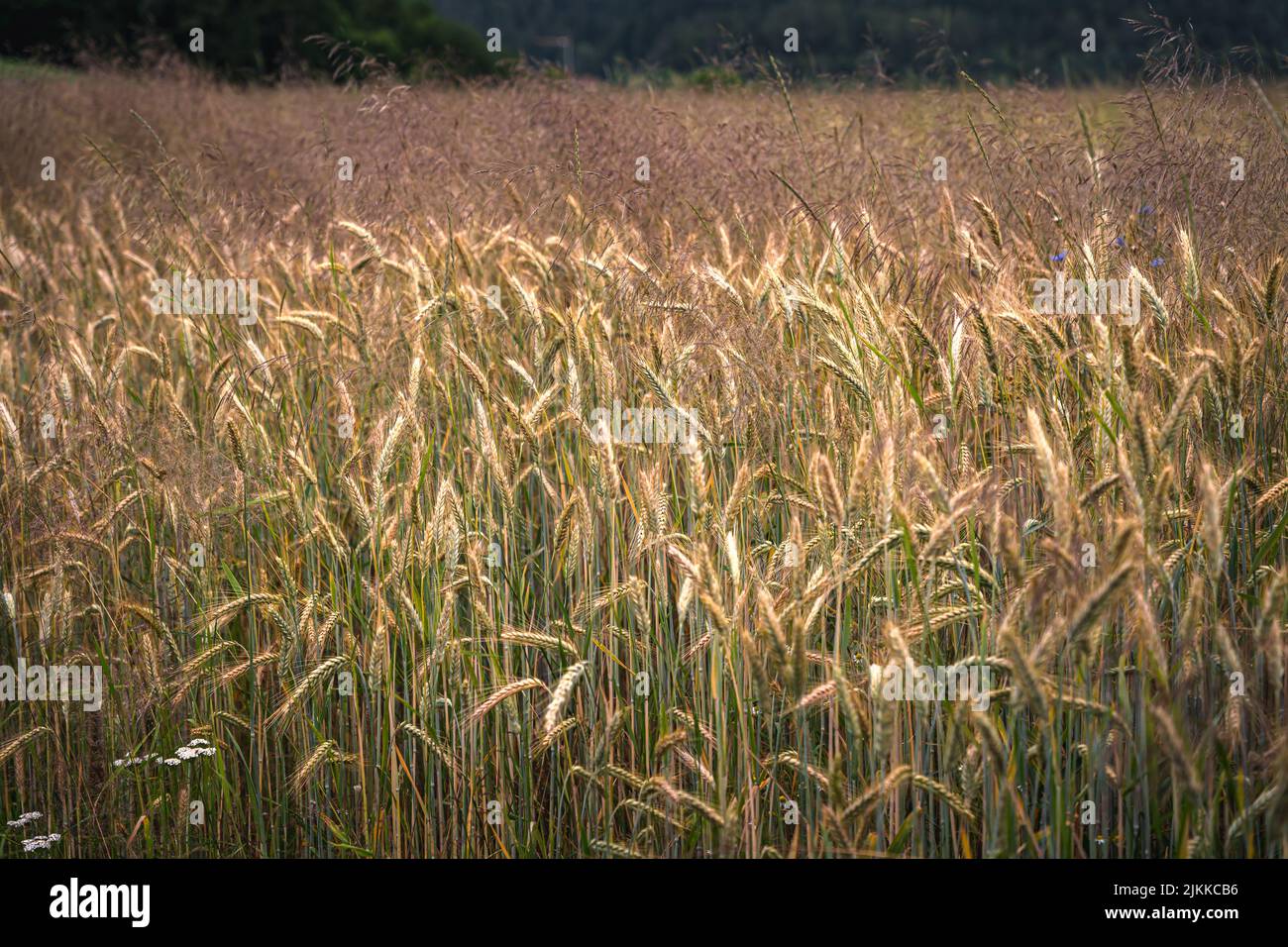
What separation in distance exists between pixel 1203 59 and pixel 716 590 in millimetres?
2288

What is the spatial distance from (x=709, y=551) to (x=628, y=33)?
1192 inches

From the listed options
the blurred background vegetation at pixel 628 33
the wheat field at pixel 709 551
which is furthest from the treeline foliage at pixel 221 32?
the wheat field at pixel 709 551

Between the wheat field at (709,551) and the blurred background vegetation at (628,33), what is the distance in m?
1.24

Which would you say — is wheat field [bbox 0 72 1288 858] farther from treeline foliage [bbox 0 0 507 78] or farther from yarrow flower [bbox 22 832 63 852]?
treeline foliage [bbox 0 0 507 78]

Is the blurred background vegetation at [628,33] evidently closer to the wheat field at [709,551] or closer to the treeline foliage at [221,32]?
the treeline foliage at [221,32]

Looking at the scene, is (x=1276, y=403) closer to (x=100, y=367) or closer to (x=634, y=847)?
(x=634, y=847)

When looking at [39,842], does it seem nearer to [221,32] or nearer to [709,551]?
[709,551]

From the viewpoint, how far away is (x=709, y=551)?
203 centimetres

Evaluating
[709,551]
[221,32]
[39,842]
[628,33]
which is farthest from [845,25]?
[39,842]

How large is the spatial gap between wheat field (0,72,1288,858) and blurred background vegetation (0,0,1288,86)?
1243 millimetres

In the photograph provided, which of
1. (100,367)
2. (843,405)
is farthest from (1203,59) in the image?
(100,367)

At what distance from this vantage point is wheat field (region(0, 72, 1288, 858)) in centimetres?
164

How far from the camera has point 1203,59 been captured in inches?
111

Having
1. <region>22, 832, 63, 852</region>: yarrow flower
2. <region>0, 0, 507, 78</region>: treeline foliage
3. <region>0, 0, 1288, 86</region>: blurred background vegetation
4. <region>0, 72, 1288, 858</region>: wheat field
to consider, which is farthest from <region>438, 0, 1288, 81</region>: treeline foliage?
<region>22, 832, 63, 852</region>: yarrow flower
